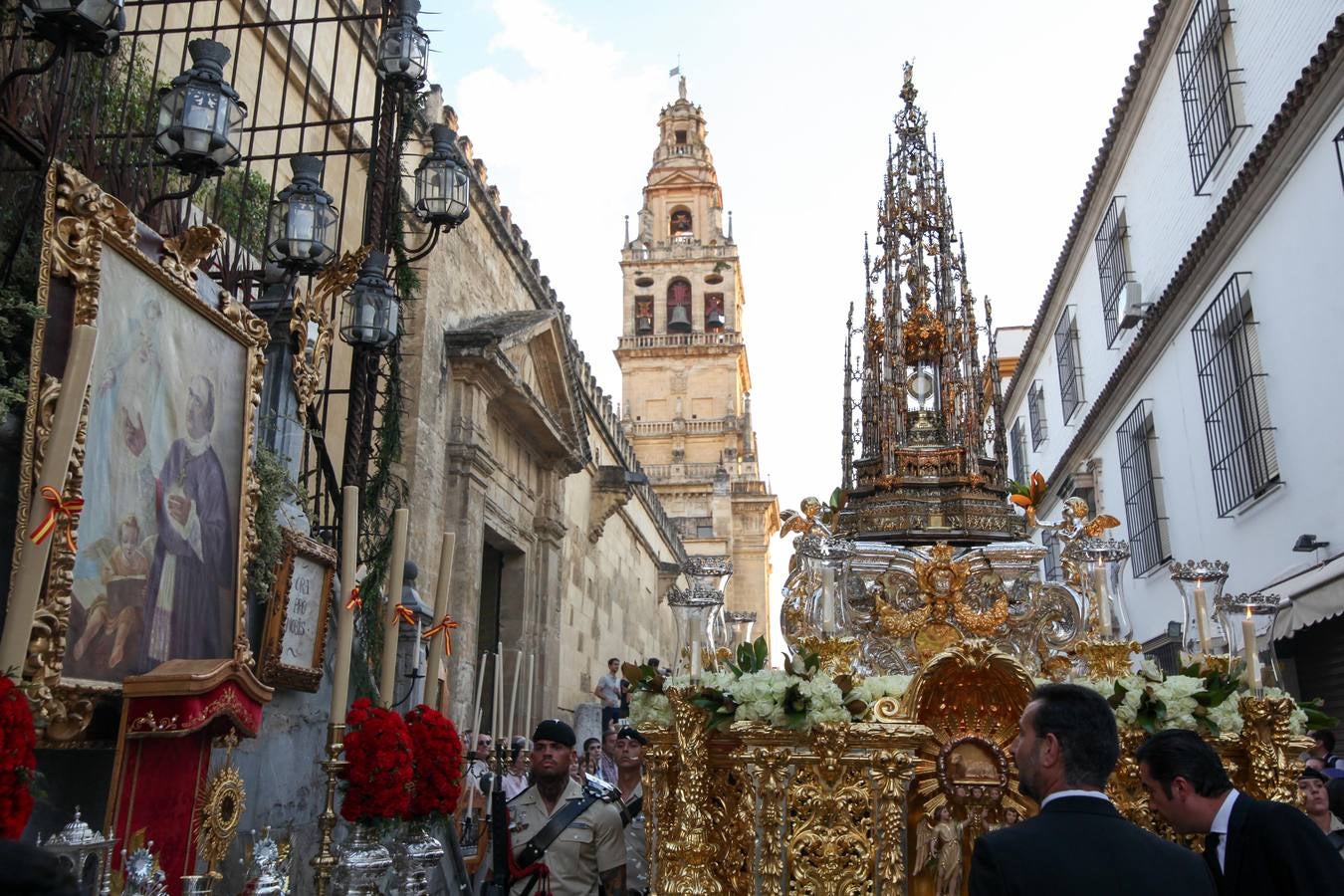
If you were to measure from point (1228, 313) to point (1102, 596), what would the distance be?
25.1 feet

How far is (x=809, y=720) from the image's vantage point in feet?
13.4

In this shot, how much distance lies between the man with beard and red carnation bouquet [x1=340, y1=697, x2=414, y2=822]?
606 millimetres

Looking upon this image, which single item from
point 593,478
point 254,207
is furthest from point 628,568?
point 254,207

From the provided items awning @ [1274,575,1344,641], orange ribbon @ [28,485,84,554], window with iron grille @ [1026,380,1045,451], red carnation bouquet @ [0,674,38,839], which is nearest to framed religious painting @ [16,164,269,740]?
orange ribbon @ [28,485,84,554]

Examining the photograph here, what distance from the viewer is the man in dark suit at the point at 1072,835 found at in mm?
2342

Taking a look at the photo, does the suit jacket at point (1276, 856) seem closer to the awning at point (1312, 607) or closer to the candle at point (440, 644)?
the candle at point (440, 644)

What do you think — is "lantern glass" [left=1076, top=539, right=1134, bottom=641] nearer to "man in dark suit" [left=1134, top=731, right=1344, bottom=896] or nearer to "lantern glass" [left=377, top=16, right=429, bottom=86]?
"man in dark suit" [left=1134, top=731, right=1344, bottom=896]

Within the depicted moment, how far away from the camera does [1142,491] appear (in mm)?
15117

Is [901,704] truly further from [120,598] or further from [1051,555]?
[1051,555]

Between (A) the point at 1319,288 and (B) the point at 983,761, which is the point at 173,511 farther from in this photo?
(A) the point at 1319,288

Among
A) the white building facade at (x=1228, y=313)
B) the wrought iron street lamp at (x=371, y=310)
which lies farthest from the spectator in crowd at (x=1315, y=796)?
the wrought iron street lamp at (x=371, y=310)

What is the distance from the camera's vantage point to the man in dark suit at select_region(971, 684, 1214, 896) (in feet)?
7.68

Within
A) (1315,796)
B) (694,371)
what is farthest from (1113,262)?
(694,371)

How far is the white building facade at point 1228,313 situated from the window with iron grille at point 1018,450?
6.76 metres
